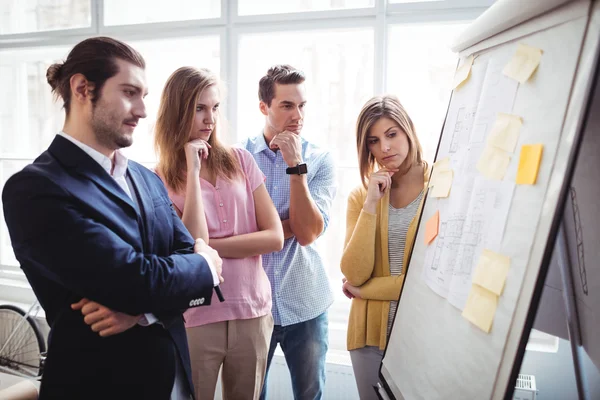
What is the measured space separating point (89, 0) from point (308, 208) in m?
2.49

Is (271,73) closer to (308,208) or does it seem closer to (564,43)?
(308,208)

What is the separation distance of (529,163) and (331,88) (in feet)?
7.37

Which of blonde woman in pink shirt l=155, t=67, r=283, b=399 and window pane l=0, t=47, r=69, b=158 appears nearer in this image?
blonde woman in pink shirt l=155, t=67, r=283, b=399

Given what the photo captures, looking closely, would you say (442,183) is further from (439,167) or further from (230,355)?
(230,355)

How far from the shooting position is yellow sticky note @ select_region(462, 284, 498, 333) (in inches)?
35.5

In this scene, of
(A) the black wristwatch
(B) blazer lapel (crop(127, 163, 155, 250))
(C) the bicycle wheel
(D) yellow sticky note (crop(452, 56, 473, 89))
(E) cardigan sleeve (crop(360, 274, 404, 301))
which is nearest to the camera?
(D) yellow sticky note (crop(452, 56, 473, 89))

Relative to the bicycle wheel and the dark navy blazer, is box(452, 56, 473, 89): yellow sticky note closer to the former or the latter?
the dark navy blazer

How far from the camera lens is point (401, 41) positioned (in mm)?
2855

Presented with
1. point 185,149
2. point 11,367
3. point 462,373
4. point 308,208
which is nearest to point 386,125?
point 308,208

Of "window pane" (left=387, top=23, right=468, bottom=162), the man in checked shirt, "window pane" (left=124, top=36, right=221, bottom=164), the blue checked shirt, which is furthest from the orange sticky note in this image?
"window pane" (left=124, top=36, right=221, bottom=164)

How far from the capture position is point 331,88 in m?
3.01

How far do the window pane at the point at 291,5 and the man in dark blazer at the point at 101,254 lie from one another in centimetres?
173

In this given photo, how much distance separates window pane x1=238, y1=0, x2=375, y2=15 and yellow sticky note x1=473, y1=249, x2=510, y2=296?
219 centimetres

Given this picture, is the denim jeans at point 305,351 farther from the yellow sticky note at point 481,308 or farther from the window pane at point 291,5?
the window pane at point 291,5
